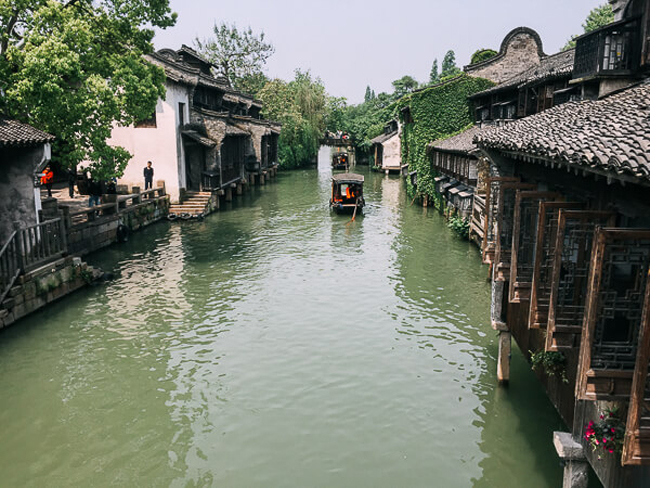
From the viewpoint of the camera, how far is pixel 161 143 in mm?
29375

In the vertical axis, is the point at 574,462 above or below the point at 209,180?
below

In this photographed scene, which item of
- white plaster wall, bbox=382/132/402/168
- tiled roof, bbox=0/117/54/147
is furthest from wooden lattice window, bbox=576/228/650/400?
white plaster wall, bbox=382/132/402/168

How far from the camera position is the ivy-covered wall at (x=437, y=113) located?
31.7 m

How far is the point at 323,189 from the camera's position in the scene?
143 ft

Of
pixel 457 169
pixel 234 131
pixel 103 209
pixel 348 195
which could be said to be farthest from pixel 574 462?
pixel 234 131

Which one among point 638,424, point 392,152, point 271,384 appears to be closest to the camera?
point 638,424

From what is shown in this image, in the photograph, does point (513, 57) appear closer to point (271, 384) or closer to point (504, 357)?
point (504, 357)

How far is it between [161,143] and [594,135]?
26.7 meters

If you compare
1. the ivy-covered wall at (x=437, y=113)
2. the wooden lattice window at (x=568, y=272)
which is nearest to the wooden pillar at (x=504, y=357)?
the wooden lattice window at (x=568, y=272)

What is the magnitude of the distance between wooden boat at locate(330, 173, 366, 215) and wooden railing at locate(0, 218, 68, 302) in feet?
56.6

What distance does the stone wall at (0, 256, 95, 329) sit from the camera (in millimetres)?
13284

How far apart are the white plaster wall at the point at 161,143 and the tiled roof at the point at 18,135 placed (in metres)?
14.9

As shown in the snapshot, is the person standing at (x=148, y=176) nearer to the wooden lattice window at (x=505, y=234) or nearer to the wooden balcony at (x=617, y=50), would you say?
the wooden lattice window at (x=505, y=234)

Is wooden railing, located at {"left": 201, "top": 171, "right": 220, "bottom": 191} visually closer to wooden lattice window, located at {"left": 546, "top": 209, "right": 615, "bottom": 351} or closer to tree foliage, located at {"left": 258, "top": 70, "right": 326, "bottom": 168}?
wooden lattice window, located at {"left": 546, "top": 209, "right": 615, "bottom": 351}
